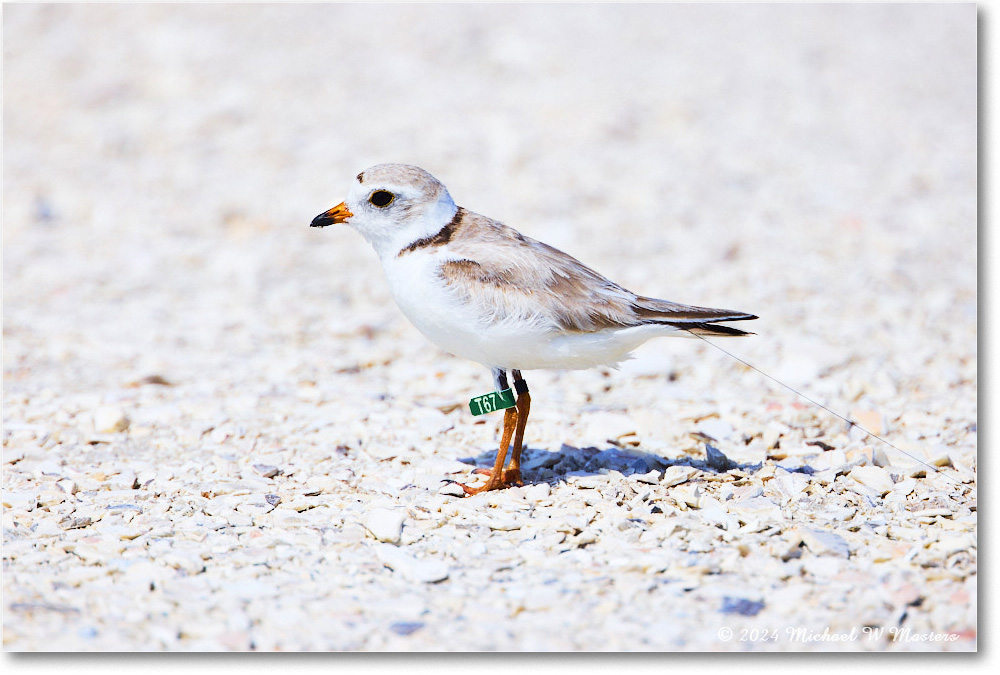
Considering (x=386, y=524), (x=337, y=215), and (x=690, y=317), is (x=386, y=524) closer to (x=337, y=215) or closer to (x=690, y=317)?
(x=337, y=215)

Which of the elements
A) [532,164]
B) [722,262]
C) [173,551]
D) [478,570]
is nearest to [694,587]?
[478,570]

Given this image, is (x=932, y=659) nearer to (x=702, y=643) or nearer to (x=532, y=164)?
(x=702, y=643)

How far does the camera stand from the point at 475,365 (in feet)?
23.6

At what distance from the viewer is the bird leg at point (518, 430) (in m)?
4.90

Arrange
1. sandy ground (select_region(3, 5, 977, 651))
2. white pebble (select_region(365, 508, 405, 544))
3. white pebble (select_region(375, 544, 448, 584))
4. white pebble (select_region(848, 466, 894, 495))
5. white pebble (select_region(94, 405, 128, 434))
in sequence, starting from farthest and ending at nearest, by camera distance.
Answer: white pebble (select_region(94, 405, 128, 434))
white pebble (select_region(848, 466, 894, 495))
white pebble (select_region(365, 508, 405, 544))
white pebble (select_region(375, 544, 448, 584))
sandy ground (select_region(3, 5, 977, 651))

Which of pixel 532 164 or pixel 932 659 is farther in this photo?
pixel 532 164

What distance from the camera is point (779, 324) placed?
25.1 ft

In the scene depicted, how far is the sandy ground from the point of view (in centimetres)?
381

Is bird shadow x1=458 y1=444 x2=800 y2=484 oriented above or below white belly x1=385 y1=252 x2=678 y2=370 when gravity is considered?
below

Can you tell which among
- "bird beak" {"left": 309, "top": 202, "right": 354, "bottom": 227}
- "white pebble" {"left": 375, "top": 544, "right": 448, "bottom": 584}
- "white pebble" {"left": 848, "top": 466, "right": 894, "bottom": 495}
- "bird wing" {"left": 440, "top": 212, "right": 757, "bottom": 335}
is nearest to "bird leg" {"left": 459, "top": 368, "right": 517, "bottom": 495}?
"bird wing" {"left": 440, "top": 212, "right": 757, "bottom": 335}

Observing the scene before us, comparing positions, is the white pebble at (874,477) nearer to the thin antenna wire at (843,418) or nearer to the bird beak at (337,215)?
the thin antenna wire at (843,418)

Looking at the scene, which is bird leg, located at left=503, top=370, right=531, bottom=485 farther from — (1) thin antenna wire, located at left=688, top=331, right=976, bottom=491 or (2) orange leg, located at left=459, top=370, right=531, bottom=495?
(1) thin antenna wire, located at left=688, top=331, right=976, bottom=491

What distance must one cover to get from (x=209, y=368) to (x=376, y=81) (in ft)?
18.0

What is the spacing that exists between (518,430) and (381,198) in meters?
1.34
